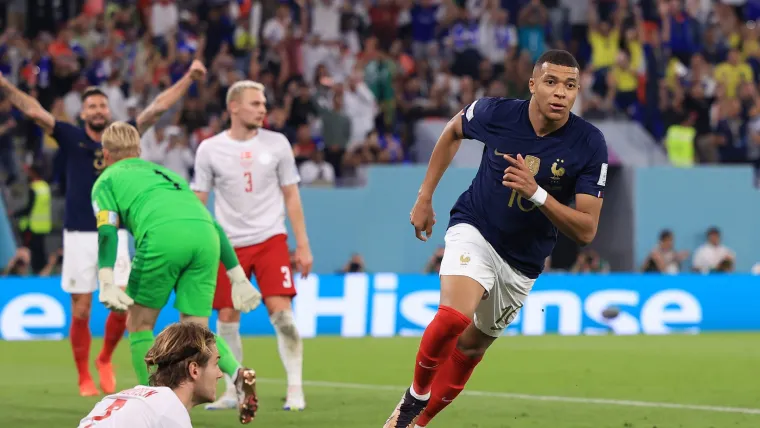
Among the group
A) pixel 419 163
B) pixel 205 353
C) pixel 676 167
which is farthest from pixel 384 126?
pixel 205 353

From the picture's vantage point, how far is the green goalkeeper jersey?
8242 mm

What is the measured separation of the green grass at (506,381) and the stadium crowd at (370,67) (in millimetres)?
4570

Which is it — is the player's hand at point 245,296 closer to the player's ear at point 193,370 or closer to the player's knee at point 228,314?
the player's knee at point 228,314

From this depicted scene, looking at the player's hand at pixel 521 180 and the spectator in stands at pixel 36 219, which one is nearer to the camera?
the player's hand at pixel 521 180

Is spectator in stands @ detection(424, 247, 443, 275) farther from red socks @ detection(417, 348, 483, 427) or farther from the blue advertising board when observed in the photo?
red socks @ detection(417, 348, 483, 427)

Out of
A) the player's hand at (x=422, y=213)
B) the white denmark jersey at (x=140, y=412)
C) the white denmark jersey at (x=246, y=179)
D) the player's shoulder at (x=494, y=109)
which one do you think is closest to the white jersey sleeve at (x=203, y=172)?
the white denmark jersey at (x=246, y=179)

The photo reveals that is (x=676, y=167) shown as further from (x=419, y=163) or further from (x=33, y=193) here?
(x=33, y=193)

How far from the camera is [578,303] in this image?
19.2 m

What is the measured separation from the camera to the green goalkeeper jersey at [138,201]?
8.24m

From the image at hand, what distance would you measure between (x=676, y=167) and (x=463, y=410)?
1421 centimetres

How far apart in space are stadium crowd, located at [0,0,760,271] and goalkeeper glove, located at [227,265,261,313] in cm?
1172

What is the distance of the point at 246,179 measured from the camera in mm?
10266

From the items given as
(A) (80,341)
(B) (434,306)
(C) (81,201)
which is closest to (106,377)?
(A) (80,341)

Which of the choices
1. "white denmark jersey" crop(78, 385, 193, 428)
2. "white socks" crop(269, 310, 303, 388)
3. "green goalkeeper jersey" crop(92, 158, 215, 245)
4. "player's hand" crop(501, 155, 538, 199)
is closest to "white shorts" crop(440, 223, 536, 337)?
"player's hand" crop(501, 155, 538, 199)
